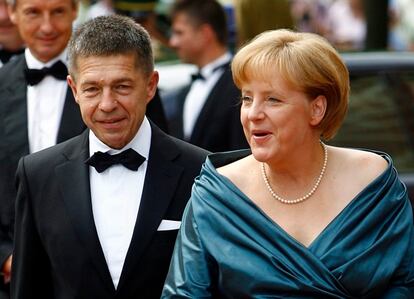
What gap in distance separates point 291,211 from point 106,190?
805 mm

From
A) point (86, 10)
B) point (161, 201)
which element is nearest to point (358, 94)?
point (161, 201)

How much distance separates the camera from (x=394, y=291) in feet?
14.4

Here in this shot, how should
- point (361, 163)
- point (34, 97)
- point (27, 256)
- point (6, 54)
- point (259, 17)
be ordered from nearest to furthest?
point (361, 163), point (27, 256), point (34, 97), point (6, 54), point (259, 17)

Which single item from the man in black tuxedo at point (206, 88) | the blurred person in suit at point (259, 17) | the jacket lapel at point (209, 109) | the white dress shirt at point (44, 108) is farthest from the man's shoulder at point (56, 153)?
the blurred person in suit at point (259, 17)

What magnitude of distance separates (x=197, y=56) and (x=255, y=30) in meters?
0.44

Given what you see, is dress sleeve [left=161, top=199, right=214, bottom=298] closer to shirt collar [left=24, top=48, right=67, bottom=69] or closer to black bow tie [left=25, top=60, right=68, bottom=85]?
black bow tie [left=25, top=60, right=68, bottom=85]

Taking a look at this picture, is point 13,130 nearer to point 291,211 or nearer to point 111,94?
point 111,94

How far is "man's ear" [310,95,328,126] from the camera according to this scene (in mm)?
4480

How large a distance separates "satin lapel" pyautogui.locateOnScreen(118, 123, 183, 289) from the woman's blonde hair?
1.86ft

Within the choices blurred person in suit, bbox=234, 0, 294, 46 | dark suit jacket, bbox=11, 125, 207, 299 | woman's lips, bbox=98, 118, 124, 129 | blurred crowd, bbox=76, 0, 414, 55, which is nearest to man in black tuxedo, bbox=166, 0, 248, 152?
blurred person in suit, bbox=234, 0, 294, 46

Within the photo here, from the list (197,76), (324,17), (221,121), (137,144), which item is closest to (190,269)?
(137,144)

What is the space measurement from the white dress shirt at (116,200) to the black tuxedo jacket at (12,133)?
0.78m

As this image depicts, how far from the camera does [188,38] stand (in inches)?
327

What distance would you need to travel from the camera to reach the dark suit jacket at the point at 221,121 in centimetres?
703
